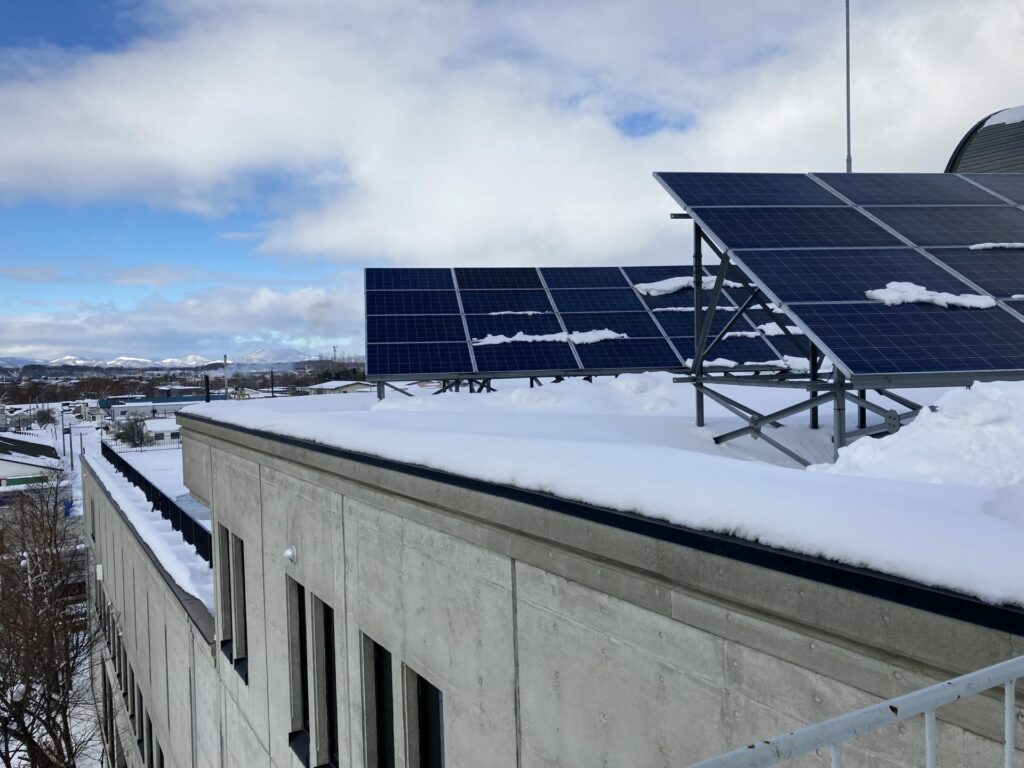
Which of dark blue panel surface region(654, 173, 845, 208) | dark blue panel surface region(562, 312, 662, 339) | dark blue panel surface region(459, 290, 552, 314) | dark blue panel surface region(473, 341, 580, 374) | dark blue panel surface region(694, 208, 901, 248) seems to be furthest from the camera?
dark blue panel surface region(459, 290, 552, 314)

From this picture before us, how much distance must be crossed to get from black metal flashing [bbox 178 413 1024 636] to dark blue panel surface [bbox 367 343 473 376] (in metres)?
9.67

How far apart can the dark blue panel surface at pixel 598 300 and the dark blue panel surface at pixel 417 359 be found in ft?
12.0

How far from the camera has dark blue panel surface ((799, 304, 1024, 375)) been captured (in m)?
6.26

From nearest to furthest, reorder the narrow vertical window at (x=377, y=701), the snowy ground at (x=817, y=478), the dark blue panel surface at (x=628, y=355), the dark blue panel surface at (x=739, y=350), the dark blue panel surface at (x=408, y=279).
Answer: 1. the snowy ground at (x=817, y=478)
2. the narrow vertical window at (x=377, y=701)
3. the dark blue panel surface at (x=628, y=355)
4. the dark blue panel surface at (x=739, y=350)
5. the dark blue panel surface at (x=408, y=279)

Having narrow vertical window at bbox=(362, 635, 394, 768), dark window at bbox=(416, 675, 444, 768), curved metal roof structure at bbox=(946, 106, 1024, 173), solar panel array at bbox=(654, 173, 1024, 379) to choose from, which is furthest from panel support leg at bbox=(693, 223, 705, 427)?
curved metal roof structure at bbox=(946, 106, 1024, 173)

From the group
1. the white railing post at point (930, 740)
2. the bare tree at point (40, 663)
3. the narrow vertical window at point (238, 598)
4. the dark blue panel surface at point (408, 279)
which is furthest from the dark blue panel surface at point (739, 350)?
the bare tree at point (40, 663)

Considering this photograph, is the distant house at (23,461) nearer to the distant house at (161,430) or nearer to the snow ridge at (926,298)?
the distant house at (161,430)

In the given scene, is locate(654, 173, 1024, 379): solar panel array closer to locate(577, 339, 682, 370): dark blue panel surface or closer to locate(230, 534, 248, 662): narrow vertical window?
locate(577, 339, 682, 370): dark blue panel surface

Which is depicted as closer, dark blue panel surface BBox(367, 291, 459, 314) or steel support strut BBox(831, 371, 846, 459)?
steel support strut BBox(831, 371, 846, 459)

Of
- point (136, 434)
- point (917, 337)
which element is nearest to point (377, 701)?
point (917, 337)

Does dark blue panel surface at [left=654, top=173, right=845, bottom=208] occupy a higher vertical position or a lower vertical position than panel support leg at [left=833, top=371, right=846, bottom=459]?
higher

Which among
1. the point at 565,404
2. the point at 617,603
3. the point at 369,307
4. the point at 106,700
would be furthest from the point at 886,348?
the point at 106,700

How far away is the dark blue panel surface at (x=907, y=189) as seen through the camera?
1028 centimetres

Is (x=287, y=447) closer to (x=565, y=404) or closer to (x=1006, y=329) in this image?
(x=565, y=404)
